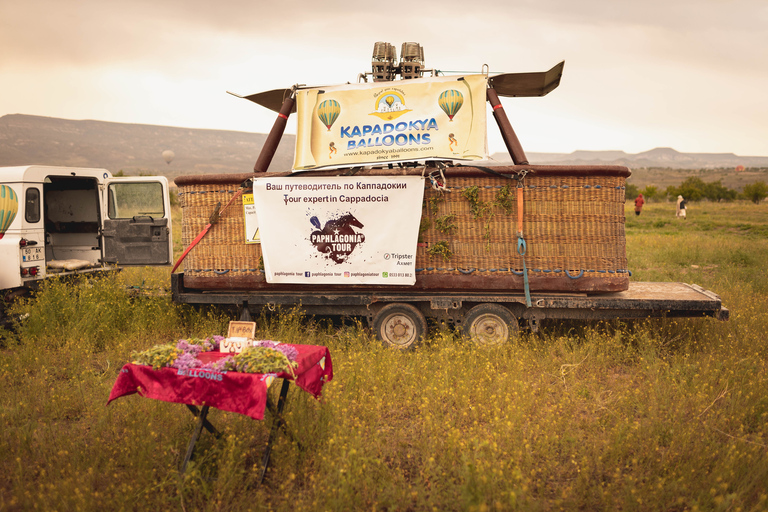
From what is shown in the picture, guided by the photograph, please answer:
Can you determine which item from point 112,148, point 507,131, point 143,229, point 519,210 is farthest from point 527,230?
point 112,148

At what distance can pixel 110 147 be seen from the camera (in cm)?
15712

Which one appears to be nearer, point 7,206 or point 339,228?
point 339,228

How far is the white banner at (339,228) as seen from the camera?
6414 millimetres

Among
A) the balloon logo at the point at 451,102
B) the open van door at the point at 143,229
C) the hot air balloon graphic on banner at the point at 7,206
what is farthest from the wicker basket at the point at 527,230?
the hot air balloon graphic on banner at the point at 7,206

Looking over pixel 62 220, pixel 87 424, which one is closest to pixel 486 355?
pixel 87 424

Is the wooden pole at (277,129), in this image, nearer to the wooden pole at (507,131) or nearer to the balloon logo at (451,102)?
the balloon logo at (451,102)

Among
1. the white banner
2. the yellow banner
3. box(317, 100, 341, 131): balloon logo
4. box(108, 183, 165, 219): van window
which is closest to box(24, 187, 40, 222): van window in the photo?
box(108, 183, 165, 219): van window

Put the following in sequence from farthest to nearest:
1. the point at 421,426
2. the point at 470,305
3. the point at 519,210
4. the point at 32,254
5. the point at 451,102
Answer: the point at 32,254
the point at 451,102
the point at 470,305
the point at 519,210
the point at 421,426

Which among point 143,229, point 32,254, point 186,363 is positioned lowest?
point 186,363

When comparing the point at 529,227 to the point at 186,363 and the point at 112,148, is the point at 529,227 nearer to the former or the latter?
the point at 186,363

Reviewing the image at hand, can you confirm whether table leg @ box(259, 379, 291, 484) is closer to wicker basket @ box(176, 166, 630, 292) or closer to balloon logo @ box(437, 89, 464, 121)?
wicker basket @ box(176, 166, 630, 292)

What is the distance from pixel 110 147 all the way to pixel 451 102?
578 ft

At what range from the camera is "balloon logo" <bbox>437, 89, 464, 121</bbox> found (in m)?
6.75

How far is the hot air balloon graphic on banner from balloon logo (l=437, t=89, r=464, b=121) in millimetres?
6535
